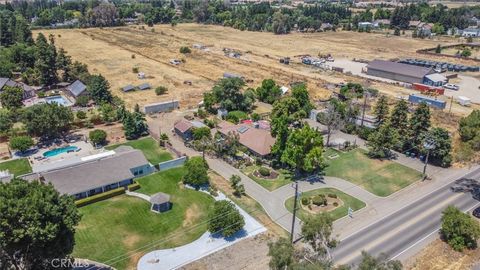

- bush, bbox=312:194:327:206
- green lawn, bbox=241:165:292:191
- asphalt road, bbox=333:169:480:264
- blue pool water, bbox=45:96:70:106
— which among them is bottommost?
asphalt road, bbox=333:169:480:264

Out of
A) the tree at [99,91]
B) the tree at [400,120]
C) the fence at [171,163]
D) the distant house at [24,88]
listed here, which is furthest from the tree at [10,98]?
the tree at [400,120]

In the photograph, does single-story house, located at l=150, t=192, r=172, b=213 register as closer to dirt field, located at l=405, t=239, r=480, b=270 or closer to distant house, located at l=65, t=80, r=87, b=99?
dirt field, located at l=405, t=239, r=480, b=270

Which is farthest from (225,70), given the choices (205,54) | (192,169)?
(192,169)

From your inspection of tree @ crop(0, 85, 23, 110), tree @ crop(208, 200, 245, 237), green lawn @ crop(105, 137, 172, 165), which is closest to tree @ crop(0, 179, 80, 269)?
tree @ crop(208, 200, 245, 237)

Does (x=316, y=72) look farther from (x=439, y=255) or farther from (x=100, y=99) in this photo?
(x=439, y=255)

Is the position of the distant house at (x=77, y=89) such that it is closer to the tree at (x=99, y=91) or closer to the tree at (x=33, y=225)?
the tree at (x=99, y=91)

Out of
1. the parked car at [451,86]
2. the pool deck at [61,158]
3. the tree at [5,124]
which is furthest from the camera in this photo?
the parked car at [451,86]

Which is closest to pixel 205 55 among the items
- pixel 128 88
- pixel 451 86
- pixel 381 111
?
pixel 128 88
